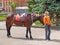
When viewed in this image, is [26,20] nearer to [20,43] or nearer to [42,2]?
[20,43]

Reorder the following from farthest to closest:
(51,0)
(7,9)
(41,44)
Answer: (7,9) → (51,0) → (41,44)

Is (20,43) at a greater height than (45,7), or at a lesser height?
lesser

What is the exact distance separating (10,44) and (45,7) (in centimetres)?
950

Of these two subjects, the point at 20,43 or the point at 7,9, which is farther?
the point at 7,9

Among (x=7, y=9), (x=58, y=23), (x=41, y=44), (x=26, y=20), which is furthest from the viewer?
(x=7, y=9)

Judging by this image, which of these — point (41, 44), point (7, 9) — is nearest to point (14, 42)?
point (41, 44)

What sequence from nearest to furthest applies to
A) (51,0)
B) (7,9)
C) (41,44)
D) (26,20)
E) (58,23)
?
(41,44) → (26,20) → (51,0) → (58,23) → (7,9)

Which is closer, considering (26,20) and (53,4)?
(26,20)

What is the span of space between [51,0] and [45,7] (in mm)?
Result: 799

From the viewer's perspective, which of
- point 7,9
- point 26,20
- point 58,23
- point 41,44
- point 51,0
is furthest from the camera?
point 7,9

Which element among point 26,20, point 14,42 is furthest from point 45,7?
point 14,42

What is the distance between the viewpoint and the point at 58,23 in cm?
2405

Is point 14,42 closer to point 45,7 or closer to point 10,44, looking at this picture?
point 10,44

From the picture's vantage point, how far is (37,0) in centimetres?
2298
